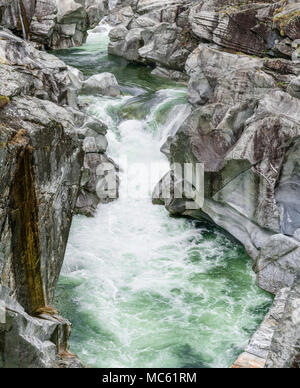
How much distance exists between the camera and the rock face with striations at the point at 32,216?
Answer: 614cm

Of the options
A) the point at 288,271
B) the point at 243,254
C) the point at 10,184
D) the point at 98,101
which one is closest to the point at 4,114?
the point at 10,184

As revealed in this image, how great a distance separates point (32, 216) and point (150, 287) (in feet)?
18.0

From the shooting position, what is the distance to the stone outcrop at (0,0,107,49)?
83.4 feet

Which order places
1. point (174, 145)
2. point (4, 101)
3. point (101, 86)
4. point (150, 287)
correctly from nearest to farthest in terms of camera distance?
point (4, 101) → point (150, 287) → point (174, 145) → point (101, 86)

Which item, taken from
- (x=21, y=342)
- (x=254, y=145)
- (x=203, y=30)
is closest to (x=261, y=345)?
(x=21, y=342)

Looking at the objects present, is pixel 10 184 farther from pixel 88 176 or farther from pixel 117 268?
pixel 88 176

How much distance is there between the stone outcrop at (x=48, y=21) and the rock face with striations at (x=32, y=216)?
63.4 ft

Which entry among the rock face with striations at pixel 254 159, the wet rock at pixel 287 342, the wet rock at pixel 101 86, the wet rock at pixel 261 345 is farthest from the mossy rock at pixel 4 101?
the wet rock at pixel 101 86

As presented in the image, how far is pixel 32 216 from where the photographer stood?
7215mm

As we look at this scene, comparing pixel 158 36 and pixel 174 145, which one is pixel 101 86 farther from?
pixel 174 145

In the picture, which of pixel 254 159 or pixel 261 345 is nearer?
pixel 261 345

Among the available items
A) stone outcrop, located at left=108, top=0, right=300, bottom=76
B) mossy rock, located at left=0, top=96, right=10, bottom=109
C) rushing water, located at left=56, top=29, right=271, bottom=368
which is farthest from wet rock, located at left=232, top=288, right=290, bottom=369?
stone outcrop, located at left=108, top=0, right=300, bottom=76

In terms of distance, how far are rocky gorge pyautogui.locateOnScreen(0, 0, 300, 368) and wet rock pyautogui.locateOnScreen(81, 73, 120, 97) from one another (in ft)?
0.17

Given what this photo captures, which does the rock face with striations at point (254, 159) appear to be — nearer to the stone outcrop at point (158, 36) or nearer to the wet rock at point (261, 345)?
the wet rock at point (261, 345)
